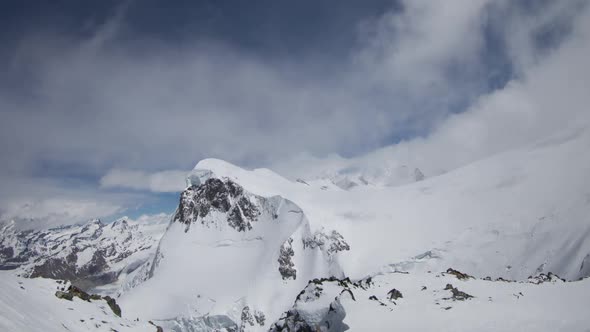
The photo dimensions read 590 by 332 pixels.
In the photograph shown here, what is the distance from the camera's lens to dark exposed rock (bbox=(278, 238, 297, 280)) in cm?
14932

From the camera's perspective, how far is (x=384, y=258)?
128125mm

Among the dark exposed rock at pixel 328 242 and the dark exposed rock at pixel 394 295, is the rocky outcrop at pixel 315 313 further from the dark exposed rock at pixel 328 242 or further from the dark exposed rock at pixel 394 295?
the dark exposed rock at pixel 328 242

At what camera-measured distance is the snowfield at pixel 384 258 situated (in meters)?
26.6

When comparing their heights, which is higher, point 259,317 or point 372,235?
point 372,235

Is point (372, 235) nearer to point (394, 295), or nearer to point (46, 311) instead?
point (394, 295)

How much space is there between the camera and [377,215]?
16038 centimetres

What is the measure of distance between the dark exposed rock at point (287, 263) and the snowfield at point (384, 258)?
61 centimetres

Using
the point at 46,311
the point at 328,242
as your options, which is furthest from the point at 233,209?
the point at 46,311

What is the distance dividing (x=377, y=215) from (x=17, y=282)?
14908cm

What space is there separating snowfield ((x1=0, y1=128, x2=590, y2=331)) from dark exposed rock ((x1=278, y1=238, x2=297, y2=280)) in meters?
0.61

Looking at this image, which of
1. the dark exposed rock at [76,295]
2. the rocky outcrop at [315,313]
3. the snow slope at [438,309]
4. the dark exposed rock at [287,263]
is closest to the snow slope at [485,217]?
the dark exposed rock at [287,263]

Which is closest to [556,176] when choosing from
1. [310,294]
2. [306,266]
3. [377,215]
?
[377,215]

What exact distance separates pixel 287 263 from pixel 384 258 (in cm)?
4480

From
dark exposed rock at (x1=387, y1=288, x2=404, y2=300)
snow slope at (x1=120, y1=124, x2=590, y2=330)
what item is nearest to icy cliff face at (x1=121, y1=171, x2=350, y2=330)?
snow slope at (x1=120, y1=124, x2=590, y2=330)
